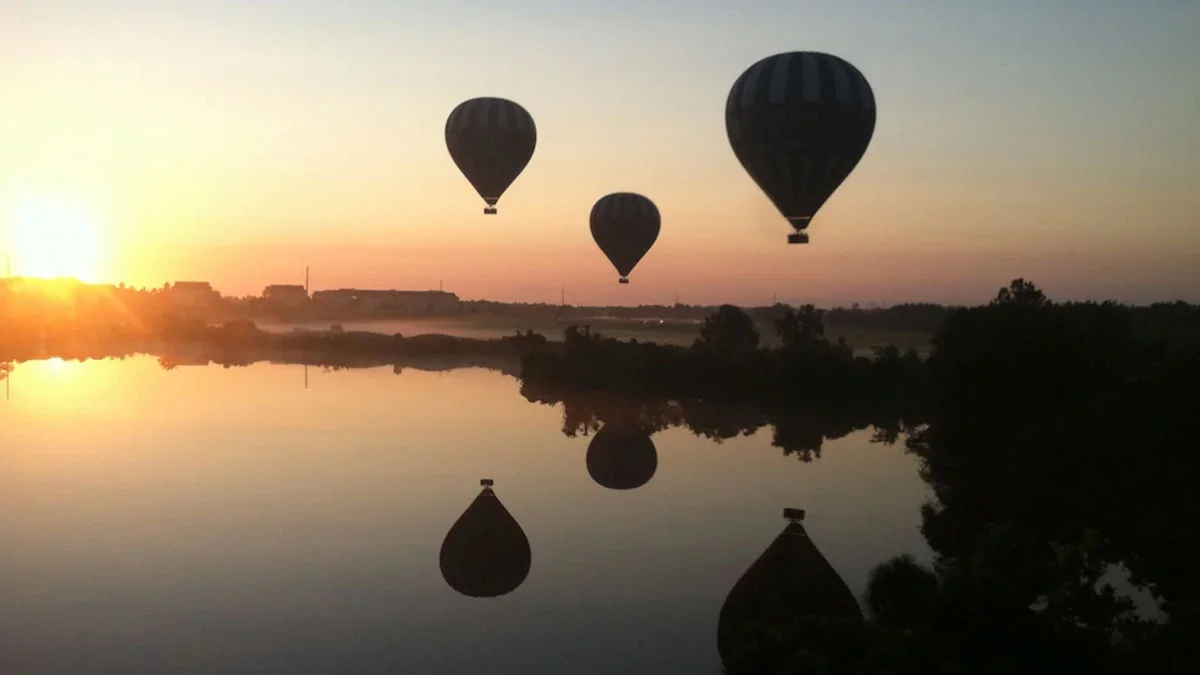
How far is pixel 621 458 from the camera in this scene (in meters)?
35.9

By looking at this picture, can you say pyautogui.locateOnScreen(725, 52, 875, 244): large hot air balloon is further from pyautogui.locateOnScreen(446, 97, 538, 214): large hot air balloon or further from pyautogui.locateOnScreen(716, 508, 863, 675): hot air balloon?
pyautogui.locateOnScreen(446, 97, 538, 214): large hot air balloon

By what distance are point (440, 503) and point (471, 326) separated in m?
100

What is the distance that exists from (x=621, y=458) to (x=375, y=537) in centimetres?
1403

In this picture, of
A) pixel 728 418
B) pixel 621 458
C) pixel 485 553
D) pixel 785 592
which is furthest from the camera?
pixel 728 418

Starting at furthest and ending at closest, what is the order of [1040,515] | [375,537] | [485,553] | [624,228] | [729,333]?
[729,333], [624,228], [375,537], [485,553], [1040,515]

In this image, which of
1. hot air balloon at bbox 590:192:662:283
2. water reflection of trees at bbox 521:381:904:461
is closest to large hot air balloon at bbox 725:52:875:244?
water reflection of trees at bbox 521:381:904:461

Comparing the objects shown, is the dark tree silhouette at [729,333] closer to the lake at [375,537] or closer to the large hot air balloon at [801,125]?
the lake at [375,537]

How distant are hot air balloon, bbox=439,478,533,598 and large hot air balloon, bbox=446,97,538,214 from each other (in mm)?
14773

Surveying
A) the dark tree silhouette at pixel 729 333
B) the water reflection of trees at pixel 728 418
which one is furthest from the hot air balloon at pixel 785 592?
the dark tree silhouette at pixel 729 333

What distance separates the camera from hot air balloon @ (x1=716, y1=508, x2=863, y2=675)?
16328mm

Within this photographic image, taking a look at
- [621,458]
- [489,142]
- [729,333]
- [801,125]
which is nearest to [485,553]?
[801,125]

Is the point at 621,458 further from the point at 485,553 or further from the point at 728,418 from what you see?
the point at 485,553

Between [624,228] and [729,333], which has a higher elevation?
[624,228]

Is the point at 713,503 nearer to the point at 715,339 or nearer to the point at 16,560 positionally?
the point at 16,560
